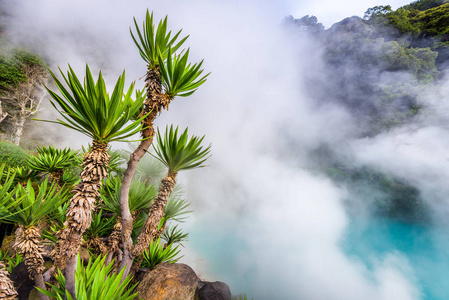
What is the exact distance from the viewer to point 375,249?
51.3 ft

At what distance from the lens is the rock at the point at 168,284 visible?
2662 mm

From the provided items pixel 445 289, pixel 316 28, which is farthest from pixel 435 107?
pixel 316 28

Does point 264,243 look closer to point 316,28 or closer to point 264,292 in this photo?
point 264,292

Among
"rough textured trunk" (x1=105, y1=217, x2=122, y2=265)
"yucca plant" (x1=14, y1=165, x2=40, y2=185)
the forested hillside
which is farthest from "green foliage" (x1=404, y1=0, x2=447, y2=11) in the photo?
"yucca plant" (x1=14, y1=165, x2=40, y2=185)

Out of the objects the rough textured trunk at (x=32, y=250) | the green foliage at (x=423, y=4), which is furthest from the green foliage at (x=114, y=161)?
the green foliage at (x=423, y=4)

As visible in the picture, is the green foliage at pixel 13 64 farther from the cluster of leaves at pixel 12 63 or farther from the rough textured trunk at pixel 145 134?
the rough textured trunk at pixel 145 134

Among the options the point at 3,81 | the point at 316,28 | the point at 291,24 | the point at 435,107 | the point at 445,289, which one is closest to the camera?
the point at 445,289

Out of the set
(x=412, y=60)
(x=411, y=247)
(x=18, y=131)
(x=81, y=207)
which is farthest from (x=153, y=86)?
(x=412, y=60)

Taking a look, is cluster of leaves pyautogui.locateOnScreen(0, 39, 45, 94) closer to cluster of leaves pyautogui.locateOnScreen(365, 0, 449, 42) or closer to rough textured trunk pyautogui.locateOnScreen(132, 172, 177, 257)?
rough textured trunk pyautogui.locateOnScreen(132, 172, 177, 257)

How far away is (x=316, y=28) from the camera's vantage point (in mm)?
46656

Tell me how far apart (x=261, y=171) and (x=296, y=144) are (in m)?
9.18

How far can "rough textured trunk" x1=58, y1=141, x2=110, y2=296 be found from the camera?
164 cm

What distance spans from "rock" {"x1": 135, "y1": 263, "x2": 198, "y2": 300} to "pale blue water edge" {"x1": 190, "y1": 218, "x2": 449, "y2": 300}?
10.3m

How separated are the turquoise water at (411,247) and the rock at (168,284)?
1797cm
